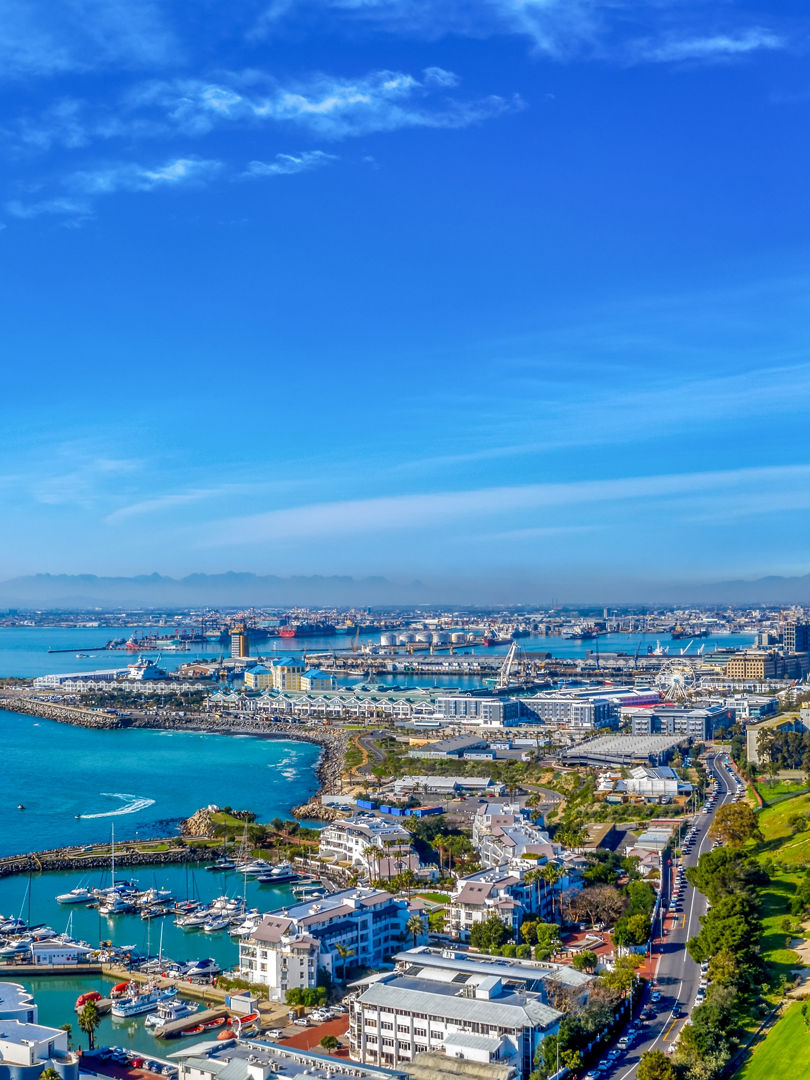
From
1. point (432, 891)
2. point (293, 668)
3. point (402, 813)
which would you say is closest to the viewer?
point (432, 891)

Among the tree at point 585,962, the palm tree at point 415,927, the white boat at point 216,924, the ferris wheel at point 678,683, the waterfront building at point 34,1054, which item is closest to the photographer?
the waterfront building at point 34,1054

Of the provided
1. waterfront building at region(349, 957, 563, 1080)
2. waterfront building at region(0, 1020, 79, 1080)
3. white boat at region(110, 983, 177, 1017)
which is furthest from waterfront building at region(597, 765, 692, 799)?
waterfront building at region(0, 1020, 79, 1080)

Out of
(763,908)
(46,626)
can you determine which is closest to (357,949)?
(763,908)

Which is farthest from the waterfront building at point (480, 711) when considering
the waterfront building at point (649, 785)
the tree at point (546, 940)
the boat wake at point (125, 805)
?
the tree at point (546, 940)

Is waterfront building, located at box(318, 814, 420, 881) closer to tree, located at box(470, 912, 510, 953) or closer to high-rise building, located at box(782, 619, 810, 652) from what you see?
tree, located at box(470, 912, 510, 953)

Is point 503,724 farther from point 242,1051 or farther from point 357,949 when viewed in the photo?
point 242,1051

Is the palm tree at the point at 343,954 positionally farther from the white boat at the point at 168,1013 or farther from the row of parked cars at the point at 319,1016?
the white boat at the point at 168,1013
